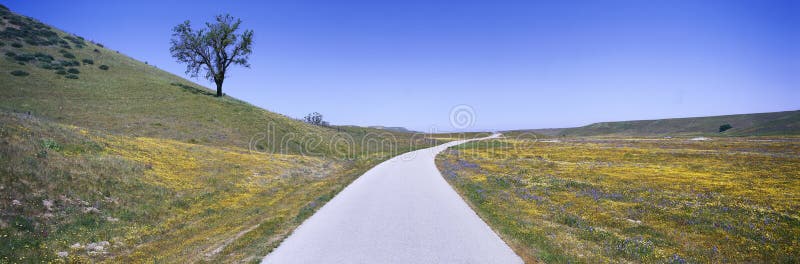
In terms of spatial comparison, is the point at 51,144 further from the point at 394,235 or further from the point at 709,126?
the point at 709,126

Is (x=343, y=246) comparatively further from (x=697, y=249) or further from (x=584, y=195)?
(x=584, y=195)

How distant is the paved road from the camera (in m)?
7.18

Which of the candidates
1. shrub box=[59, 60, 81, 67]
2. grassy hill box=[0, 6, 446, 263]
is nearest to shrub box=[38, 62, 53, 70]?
grassy hill box=[0, 6, 446, 263]

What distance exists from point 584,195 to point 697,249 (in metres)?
8.20

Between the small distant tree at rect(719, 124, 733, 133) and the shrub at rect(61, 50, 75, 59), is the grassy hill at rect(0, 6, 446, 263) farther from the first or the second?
the small distant tree at rect(719, 124, 733, 133)

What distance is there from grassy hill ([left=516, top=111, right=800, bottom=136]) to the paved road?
104809 millimetres

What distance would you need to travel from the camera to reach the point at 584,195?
55.5 feet

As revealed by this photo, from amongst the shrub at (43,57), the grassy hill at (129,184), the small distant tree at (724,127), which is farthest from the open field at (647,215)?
the small distant tree at (724,127)

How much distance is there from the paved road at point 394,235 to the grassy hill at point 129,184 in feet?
2.82

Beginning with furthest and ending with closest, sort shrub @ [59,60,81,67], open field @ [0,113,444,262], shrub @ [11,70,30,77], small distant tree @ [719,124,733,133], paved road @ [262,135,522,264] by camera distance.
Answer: small distant tree @ [719,124,733,133]
shrub @ [59,60,81,67]
shrub @ [11,70,30,77]
open field @ [0,113,444,262]
paved road @ [262,135,522,264]

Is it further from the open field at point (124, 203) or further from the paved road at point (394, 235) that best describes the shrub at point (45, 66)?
the paved road at point (394, 235)

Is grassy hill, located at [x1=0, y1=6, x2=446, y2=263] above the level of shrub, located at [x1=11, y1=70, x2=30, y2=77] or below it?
below

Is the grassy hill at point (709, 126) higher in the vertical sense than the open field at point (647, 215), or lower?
higher

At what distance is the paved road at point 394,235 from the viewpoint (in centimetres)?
718
